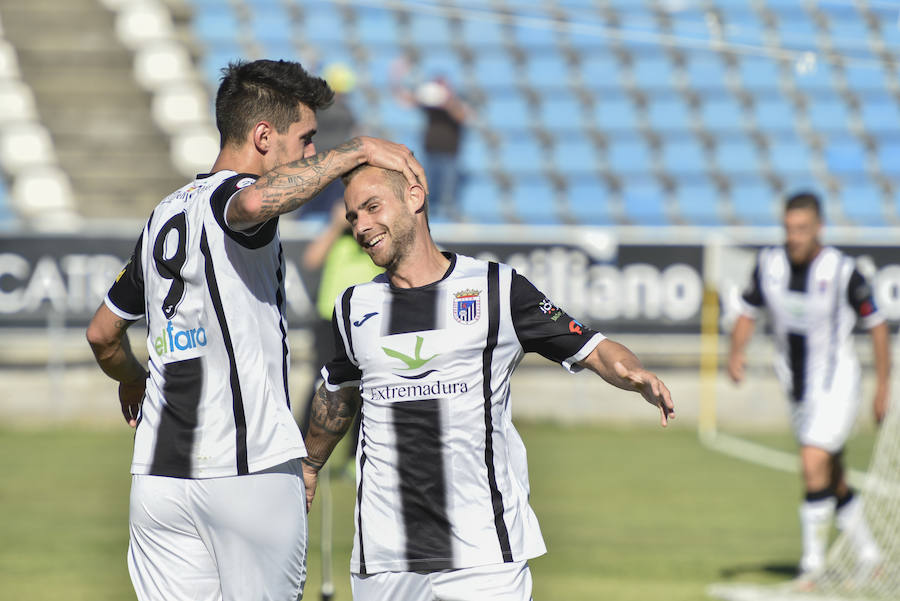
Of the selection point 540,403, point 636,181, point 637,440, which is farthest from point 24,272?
point 636,181

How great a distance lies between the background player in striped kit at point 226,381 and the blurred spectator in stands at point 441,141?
43.5ft

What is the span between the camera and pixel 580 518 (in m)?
8.73

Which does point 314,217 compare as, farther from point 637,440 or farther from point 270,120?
point 270,120

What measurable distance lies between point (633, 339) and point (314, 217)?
13.0 ft

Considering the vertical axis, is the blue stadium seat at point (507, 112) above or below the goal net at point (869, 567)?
above

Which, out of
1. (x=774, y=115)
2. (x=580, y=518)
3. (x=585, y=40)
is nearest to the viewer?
(x=580, y=518)

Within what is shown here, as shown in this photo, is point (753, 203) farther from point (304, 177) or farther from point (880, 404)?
point (304, 177)

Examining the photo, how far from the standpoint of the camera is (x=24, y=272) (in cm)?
1320

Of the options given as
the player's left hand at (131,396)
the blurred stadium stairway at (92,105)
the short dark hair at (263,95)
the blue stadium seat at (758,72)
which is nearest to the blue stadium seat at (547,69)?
the blue stadium seat at (758,72)

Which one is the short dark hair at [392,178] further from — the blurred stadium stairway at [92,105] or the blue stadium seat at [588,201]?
the blue stadium seat at [588,201]

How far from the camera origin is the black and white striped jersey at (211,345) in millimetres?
3463

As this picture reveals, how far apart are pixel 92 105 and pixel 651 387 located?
16407 millimetres

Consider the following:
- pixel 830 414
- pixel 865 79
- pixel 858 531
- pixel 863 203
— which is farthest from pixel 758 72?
pixel 858 531

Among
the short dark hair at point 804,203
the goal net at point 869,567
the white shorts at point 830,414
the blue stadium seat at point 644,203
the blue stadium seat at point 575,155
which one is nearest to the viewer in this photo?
the goal net at point 869,567
